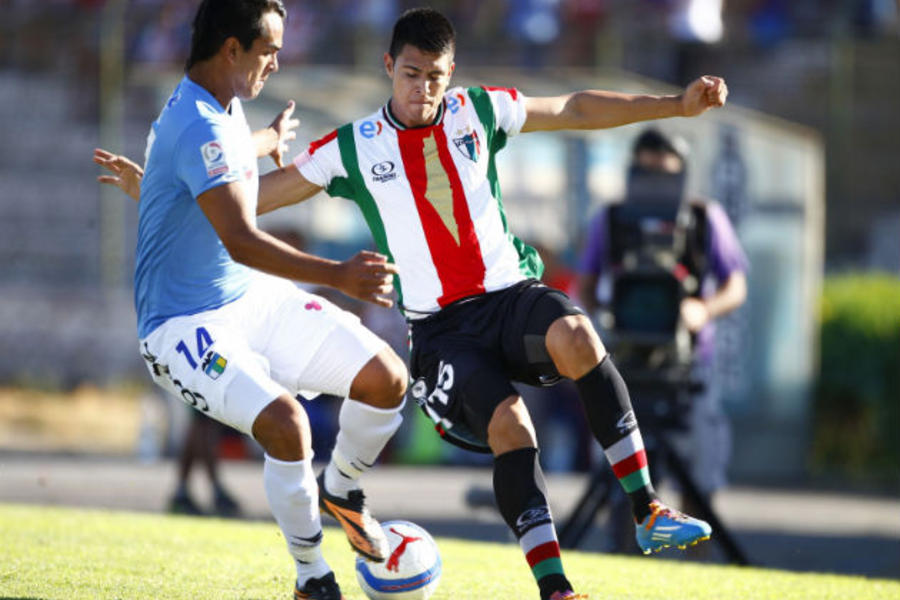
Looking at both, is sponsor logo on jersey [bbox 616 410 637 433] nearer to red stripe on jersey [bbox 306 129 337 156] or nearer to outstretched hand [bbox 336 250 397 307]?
outstretched hand [bbox 336 250 397 307]

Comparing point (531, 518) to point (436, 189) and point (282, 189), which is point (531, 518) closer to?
point (436, 189)

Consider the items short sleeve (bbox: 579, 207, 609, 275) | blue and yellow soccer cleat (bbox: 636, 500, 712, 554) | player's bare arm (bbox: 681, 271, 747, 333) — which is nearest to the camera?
blue and yellow soccer cleat (bbox: 636, 500, 712, 554)

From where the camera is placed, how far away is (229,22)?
222 inches

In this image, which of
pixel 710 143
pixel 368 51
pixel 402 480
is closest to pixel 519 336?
pixel 402 480

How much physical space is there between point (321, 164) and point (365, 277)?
113 centimetres

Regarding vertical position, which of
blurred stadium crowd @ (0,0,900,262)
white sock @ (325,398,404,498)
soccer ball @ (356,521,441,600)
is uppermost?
blurred stadium crowd @ (0,0,900,262)

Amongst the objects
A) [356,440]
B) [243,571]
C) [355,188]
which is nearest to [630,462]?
[356,440]

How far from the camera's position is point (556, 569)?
213 inches

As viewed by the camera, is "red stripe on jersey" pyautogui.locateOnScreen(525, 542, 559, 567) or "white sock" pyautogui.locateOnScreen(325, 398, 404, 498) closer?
"red stripe on jersey" pyautogui.locateOnScreen(525, 542, 559, 567)

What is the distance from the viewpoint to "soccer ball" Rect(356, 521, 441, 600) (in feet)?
19.9

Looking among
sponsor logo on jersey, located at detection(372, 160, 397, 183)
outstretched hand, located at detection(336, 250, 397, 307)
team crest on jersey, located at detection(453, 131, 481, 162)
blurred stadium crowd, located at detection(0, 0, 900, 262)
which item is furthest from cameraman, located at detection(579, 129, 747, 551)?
blurred stadium crowd, located at detection(0, 0, 900, 262)

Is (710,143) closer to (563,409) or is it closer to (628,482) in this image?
(563,409)

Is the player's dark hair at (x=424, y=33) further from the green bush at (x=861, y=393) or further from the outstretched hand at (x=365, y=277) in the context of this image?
the green bush at (x=861, y=393)

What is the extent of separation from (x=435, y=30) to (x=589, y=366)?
149 centimetres
